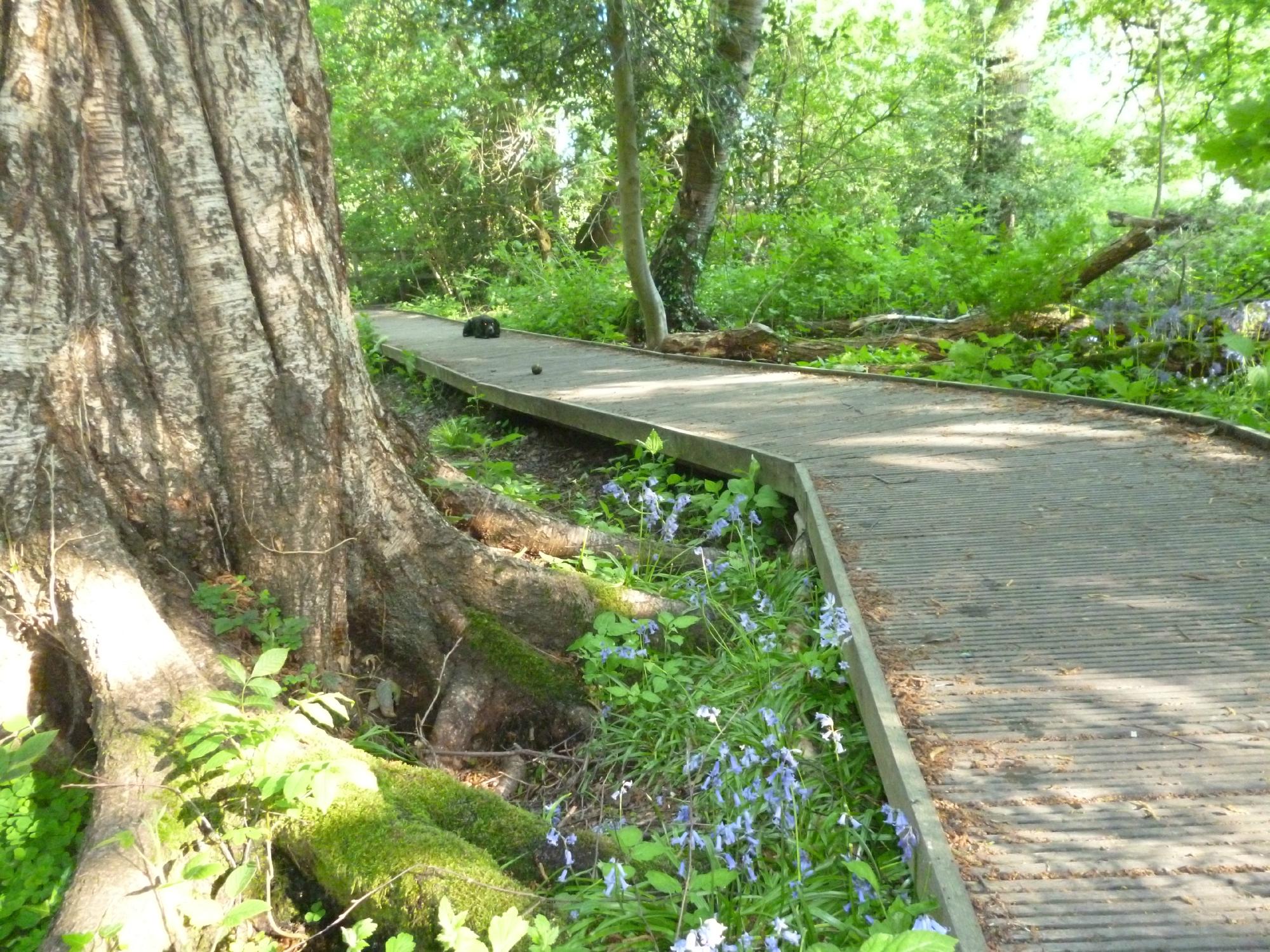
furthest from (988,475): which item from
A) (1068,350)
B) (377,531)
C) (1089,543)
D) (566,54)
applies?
(566,54)

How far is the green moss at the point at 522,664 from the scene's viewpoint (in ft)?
12.7

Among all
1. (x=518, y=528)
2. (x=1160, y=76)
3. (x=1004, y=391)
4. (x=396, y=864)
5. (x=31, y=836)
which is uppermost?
(x=1160, y=76)

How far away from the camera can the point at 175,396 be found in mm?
3270

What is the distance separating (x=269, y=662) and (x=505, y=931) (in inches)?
42.6

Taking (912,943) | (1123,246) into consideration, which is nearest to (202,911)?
(912,943)

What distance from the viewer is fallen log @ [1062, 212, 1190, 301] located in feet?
31.0

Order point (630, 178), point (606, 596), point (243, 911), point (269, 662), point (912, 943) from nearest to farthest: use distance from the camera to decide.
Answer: point (912, 943) → point (243, 911) → point (269, 662) → point (606, 596) → point (630, 178)

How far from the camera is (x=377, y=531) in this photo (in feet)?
12.4

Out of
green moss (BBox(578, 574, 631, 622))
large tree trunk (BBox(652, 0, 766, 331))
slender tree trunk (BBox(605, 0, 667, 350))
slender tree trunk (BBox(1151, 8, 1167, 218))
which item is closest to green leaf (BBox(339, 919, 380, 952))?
green moss (BBox(578, 574, 631, 622))

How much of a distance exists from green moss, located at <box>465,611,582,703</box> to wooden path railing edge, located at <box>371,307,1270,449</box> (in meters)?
3.96

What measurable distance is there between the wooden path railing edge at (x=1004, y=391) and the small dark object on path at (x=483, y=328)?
7.49ft

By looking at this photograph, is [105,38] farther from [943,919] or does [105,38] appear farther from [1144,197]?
[1144,197]

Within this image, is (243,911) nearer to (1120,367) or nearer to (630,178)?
(1120,367)

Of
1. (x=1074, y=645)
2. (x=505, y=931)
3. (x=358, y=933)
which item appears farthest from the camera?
(x=1074, y=645)
